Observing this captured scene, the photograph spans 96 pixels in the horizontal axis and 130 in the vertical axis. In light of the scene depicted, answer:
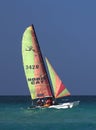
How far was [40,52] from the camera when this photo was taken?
6094 centimetres

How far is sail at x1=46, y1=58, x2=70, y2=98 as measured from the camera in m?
62.4

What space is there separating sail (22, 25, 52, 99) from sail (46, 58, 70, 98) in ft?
2.72

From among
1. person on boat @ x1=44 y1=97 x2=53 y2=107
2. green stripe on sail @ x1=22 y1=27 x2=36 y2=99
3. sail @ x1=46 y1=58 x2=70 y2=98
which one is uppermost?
green stripe on sail @ x1=22 y1=27 x2=36 y2=99

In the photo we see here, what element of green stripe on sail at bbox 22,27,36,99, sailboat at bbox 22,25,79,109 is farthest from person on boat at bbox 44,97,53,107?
green stripe on sail at bbox 22,27,36,99

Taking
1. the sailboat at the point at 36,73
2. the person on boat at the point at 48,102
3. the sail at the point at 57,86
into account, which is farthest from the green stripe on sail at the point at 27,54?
the sail at the point at 57,86

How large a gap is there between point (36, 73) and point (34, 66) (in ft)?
2.82

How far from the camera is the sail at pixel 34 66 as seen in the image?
59.9m

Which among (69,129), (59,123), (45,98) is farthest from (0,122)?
(45,98)

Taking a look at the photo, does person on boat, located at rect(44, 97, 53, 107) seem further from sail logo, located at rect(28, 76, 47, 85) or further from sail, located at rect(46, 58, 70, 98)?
sail logo, located at rect(28, 76, 47, 85)

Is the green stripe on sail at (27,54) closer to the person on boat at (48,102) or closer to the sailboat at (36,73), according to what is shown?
the sailboat at (36,73)

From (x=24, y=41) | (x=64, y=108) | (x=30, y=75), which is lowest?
(x=64, y=108)

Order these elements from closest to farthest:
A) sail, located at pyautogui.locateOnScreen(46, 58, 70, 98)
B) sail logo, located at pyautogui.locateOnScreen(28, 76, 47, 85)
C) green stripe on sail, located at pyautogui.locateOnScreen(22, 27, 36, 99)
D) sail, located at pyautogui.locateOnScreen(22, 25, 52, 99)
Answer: green stripe on sail, located at pyautogui.locateOnScreen(22, 27, 36, 99), sail, located at pyautogui.locateOnScreen(22, 25, 52, 99), sail logo, located at pyautogui.locateOnScreen(28, 76, 47, 85), sail, located at pyautogui.locateOnScreen(46, 58, 70, 98)

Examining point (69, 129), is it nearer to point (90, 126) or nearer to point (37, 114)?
point (90, 126)

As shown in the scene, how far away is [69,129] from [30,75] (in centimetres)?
1862
